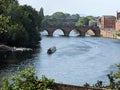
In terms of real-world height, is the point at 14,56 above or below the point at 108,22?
below

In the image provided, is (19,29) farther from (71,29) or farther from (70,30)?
(71,29)

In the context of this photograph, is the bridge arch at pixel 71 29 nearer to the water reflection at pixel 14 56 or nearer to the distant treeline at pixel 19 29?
the distant treeline at pixel 19 29

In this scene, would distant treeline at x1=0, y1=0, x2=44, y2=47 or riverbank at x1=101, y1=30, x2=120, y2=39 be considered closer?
distant treeline at x1=0, y1=0, x2=44, y2=47

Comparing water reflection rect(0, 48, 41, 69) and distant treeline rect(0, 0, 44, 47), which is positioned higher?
distant treeline rect(0, 0, 44, 47)

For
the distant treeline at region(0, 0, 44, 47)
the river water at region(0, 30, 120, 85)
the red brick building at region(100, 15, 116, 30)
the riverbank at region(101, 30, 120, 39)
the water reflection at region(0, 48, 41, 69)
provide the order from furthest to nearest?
the red brick building at region(100, 15, 116, 30), the riverbank at region(101, 30, 120, 39), the distant treeline at region(0, 0, 44, 47), the water reflection at region(0, 48, 41, 69), the river water at region(0, 30, 120, 85)

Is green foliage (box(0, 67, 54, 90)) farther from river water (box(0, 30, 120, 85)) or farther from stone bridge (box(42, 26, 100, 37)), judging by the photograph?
stone bridge (box(42, 26, 100, 37))

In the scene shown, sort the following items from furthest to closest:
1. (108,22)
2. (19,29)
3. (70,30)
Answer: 1. (108,22)
2. (70,30)
3. (19,29)

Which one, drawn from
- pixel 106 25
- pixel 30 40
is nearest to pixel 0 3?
pixel 30 40

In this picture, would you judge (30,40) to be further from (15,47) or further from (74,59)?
(74,59)

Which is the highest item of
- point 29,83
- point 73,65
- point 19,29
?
point 29,83

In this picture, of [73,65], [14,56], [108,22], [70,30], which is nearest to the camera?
[73,65]

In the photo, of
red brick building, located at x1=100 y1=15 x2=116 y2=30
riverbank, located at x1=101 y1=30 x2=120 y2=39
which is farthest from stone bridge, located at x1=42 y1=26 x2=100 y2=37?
red brick building, located at x1=100 y1=15 x2=116 y2=30

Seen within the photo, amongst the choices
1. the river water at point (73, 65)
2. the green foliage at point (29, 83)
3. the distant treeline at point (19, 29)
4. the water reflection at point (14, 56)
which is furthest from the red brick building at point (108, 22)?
the green foliage at point (29, 83)

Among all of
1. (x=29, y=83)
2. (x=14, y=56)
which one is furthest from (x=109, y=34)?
(x=29, y=83)
